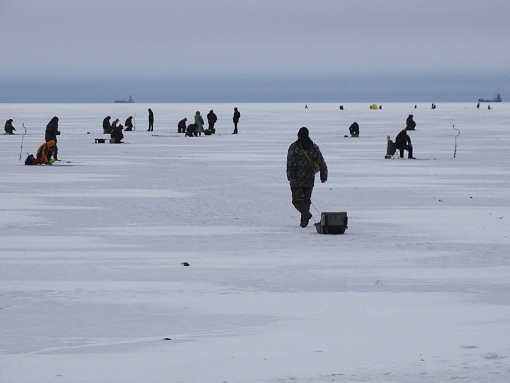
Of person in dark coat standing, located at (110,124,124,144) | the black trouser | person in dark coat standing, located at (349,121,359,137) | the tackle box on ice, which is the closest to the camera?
the tackle box on ice

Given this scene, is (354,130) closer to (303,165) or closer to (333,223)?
(303,165)

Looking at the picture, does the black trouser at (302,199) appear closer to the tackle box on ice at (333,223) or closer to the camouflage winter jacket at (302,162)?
the camouflage winter jacket at (302,162)

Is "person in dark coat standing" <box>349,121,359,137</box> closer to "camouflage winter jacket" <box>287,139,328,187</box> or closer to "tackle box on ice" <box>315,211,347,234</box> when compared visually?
"camouflage winter jacket" <box>287,139,328,187</box>

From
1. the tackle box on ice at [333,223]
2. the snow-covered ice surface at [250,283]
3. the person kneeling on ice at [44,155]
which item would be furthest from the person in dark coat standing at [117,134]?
the tackle box on ice at [333,223]

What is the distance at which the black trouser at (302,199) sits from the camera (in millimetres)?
16297

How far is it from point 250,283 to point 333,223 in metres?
4.43

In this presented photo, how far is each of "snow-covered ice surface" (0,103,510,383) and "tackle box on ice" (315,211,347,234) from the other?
0.14 m

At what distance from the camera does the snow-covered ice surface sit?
24.3 ft

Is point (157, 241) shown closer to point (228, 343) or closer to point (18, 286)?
point (18, 286)

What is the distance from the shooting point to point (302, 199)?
645 inches

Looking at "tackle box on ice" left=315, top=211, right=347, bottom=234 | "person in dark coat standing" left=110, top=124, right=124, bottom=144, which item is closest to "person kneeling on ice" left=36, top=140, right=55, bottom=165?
"person in dark coat standing" left=110, top=124, right=124, bottom=144

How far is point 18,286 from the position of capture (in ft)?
34.9

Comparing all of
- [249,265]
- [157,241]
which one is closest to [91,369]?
[249,265]

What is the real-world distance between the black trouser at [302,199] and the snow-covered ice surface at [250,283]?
31 cm
